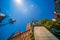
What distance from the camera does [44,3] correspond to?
4.88m

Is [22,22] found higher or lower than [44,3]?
lower

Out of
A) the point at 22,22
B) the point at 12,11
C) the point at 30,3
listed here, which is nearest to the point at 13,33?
the point at 22,22

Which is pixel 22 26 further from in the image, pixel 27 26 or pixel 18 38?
pixel 18 38

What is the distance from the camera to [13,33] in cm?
478

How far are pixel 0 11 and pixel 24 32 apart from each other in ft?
4.23

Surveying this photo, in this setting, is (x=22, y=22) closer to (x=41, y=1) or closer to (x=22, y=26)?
(x=22, y=26)

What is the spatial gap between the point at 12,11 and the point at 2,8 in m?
0.42

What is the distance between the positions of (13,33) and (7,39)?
346mm

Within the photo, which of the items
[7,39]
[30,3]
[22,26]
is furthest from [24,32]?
[30,3]

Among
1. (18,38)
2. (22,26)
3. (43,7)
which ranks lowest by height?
(18,38)

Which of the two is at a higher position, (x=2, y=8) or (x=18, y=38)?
(x=2, y=8)

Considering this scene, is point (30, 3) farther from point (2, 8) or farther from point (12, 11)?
point (2, 8)

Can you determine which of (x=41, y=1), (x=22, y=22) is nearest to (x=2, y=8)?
(x=22, y=22)

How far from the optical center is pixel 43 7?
489cm
